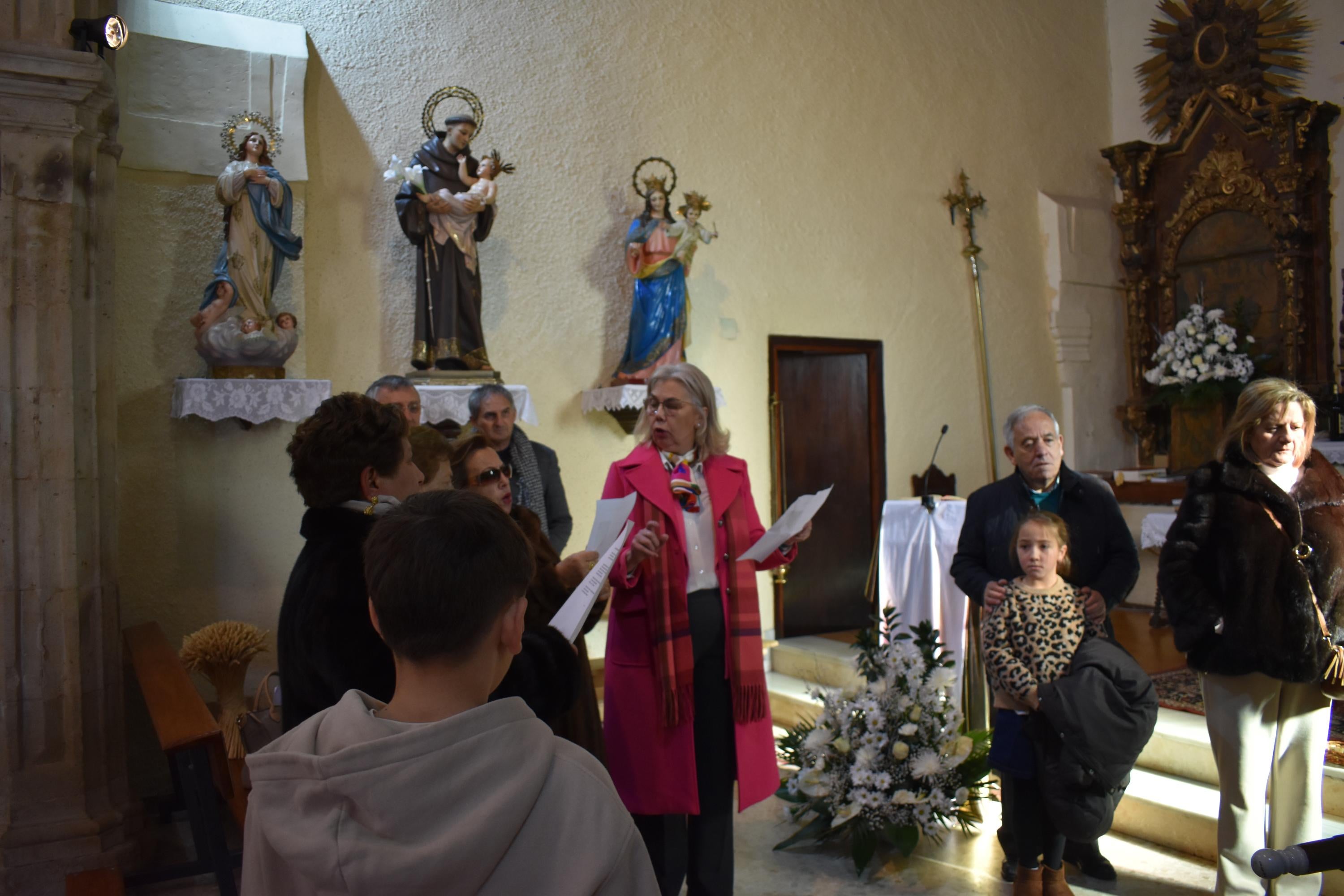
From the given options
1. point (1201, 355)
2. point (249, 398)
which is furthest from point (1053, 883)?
point (1201, 355)

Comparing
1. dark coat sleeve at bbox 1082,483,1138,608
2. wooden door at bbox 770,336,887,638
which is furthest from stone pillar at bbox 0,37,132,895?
wooden door at bbox 770,336,887,638

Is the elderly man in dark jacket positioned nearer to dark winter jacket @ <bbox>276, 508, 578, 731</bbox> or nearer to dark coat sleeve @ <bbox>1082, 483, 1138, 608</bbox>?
dark coat sleeve @ <bbox>1082, 483, 1138, 608</bbox>

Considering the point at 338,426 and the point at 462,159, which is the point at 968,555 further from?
the point at 462,159

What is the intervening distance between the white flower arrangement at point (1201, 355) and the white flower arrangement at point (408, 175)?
5084 mm

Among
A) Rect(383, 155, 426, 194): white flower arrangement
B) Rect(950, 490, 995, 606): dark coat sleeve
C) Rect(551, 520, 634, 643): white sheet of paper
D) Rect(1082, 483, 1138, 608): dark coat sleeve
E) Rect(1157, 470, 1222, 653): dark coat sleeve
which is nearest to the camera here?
Rect(551, 520, 634, 643): white sheet of paper

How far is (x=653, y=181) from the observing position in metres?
5.45

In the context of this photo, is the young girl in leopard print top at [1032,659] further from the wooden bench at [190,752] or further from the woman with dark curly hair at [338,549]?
the wooden bench at [190,752]

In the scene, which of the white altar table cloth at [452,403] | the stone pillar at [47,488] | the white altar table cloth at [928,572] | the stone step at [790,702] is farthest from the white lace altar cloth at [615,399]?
the stone pillar at [47,488]

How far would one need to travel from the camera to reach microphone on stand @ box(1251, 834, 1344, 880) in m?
1.15

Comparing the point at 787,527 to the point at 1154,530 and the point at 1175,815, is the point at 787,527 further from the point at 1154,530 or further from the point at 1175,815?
the point at 1154,530

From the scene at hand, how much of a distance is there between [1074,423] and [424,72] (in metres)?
5.19

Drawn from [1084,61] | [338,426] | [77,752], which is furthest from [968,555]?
[1084,61]

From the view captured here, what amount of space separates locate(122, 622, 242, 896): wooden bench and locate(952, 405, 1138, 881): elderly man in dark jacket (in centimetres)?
213

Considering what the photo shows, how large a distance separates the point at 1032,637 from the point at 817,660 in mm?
2707
